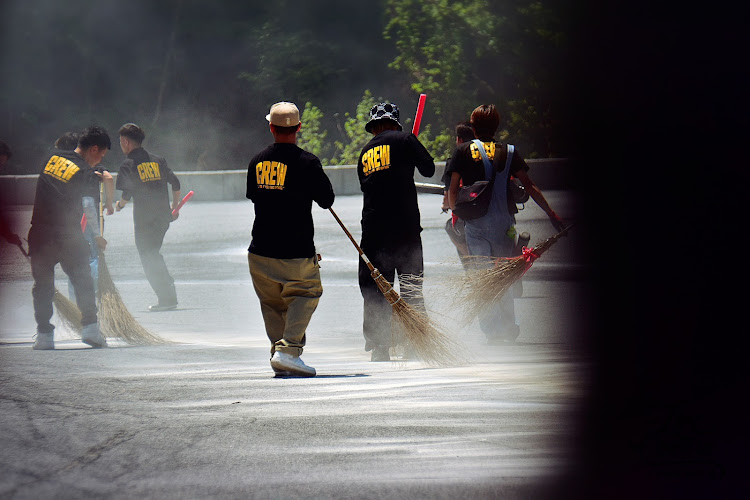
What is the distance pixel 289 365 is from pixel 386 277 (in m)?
1.09

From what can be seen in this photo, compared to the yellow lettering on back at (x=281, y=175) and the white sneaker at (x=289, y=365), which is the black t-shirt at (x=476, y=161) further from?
the white sneaker at (x=289, y=365)

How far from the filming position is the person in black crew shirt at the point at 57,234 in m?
7.41

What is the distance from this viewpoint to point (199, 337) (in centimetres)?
807

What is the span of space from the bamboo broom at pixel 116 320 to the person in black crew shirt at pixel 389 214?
1867 mm

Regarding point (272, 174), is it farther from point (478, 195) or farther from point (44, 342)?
point (44, 342)

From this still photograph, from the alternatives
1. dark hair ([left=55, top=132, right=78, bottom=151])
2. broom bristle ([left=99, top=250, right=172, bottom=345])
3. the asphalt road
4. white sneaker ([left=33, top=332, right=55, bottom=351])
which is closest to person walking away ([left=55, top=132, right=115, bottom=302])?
dark hair ([left=55, top=132, right=78, bottom=151])

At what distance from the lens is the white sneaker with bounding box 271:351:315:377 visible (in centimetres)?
584

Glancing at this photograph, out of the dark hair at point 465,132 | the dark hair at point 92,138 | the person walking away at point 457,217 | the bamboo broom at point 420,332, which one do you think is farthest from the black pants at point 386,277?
the dark hair at point 92,138

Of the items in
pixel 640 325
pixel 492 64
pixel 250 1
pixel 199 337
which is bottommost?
pixel 199 337

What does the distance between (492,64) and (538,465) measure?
17460 mm

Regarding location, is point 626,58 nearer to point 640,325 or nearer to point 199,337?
point 640,325

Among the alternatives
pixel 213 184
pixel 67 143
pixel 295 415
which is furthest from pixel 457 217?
pixel 213 184

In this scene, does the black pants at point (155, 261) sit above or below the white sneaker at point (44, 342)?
above

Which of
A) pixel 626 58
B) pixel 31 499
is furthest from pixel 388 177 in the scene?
pixel 626 58
